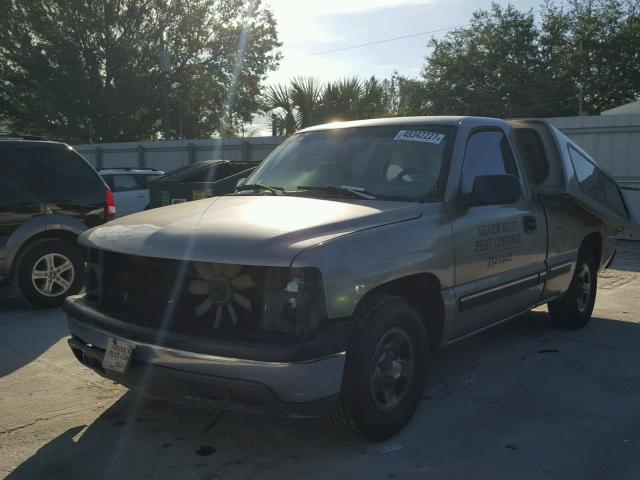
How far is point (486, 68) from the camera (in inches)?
1426

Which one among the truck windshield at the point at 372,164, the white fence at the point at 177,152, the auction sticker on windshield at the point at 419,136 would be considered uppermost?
the white fence at the point at 177,152

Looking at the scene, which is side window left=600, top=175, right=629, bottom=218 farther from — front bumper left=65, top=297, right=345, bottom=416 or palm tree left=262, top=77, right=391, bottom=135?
palm tree left=262, top=77, right=391, bottom=135

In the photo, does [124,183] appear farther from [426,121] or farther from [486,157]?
[486,157]

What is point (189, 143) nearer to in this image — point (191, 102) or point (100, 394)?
point (100, 394)

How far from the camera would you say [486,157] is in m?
4.42

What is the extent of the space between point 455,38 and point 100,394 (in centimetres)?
3952

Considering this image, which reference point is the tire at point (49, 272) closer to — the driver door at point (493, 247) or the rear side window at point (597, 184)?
the driver door at point (493, 247)

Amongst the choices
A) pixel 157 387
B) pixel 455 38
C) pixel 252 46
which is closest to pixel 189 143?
pixel 157 387

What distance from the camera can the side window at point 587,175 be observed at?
218 inches

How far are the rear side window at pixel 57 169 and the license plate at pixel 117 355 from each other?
12.8ft

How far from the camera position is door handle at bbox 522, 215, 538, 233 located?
458 cm

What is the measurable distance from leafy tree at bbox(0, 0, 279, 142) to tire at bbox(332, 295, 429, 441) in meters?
28.4

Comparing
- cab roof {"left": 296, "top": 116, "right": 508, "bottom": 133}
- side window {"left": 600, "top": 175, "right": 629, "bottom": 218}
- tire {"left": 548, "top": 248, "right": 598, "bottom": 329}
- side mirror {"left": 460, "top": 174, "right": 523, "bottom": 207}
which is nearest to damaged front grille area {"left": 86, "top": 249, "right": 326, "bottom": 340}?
side mirror {"left": 460, "top": 174, "right": 523, "bottom": 207}

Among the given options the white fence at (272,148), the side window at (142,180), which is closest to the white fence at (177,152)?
the white fence at (272,148)
